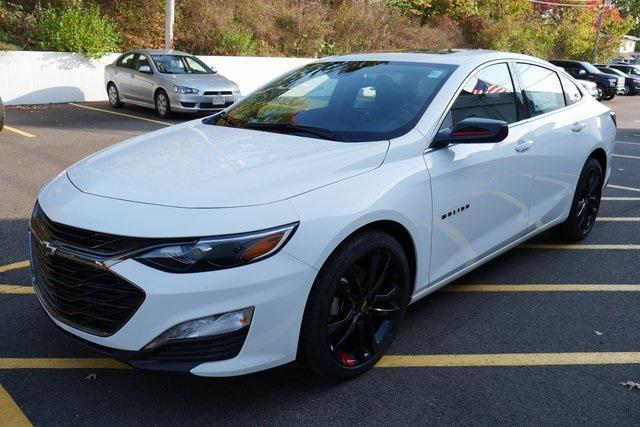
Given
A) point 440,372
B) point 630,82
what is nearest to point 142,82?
point 440,372

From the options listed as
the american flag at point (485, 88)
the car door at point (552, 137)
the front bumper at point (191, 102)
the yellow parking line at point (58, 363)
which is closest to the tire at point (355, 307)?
the yellow parking line at point (58, 363)

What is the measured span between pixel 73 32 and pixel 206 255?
49.2ft

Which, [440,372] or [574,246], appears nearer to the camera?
[440,372]

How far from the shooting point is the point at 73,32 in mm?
15469

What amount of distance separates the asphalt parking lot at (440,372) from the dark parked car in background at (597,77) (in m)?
23.4

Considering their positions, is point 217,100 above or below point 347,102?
below

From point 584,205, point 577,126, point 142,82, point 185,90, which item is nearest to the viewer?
point 577,126

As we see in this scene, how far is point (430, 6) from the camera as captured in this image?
32.8 meters

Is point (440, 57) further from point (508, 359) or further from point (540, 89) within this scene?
point (508, 359)

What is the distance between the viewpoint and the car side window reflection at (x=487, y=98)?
3690 millimetres

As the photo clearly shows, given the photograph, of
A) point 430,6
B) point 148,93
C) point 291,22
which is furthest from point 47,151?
point 430,6

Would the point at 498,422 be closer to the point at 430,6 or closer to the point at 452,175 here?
the point at 452,175

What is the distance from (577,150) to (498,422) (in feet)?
9.29

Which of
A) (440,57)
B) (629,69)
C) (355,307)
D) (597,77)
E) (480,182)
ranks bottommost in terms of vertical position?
(629,69)
